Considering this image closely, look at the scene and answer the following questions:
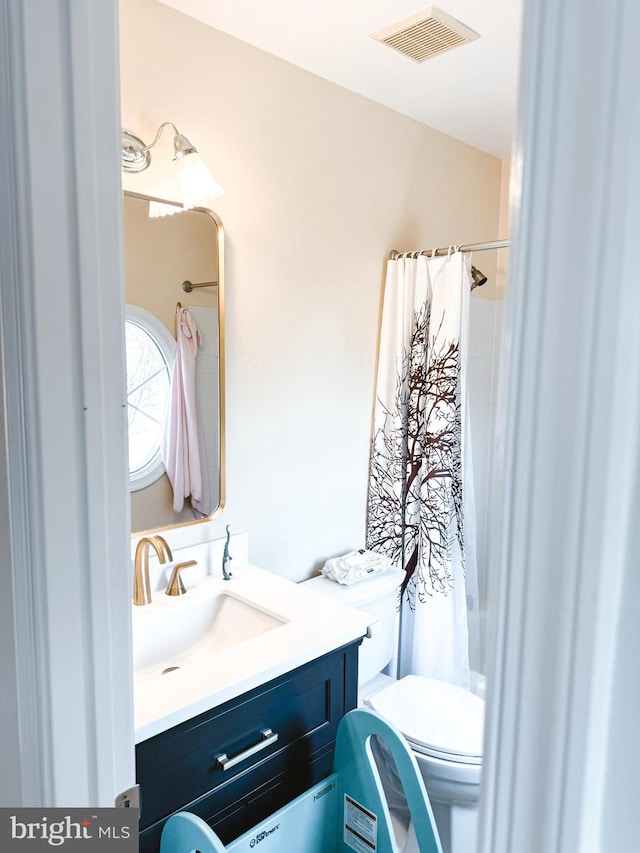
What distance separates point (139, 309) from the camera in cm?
169

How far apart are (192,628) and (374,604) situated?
697mm

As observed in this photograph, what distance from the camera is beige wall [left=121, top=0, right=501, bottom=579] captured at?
172 centimetres

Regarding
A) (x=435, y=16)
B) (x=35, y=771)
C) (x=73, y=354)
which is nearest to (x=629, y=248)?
(x=73, y=354)

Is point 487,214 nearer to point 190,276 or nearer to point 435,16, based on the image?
point 435,16

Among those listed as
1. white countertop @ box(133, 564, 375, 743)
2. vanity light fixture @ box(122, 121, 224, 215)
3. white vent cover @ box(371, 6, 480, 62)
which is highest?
white vent cover @ box(371, 6, 480, 62)

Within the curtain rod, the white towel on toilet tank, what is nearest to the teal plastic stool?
the white towel on toilet tank

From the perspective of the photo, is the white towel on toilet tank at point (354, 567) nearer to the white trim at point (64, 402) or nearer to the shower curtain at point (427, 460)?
the shower curtain at point (427, 460)

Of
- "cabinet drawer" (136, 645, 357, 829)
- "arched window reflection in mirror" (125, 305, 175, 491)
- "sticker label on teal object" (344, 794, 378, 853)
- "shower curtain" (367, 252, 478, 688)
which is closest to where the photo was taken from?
"cabinet drawer" (136, 645, 357, 829)

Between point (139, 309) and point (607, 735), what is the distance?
158 cm

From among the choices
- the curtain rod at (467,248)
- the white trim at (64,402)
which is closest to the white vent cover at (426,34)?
the curtain rod at (467,248)

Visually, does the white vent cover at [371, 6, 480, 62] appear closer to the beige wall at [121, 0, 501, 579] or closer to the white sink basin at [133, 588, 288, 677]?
the beige wall at [121, 0, 501, 579]

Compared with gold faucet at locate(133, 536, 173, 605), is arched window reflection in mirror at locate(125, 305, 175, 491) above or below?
above

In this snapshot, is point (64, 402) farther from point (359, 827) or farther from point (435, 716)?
point (435, 716)

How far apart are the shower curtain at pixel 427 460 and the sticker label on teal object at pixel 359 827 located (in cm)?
106
